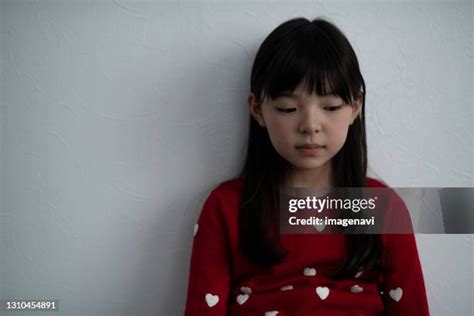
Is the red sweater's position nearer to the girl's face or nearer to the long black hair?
the long black hair

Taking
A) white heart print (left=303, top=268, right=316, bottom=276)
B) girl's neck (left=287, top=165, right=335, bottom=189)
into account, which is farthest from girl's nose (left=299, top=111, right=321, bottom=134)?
white heart print (left=303, top=268, right=316, bottom=276)

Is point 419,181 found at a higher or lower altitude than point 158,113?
lower

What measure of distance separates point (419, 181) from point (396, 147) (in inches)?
2.8

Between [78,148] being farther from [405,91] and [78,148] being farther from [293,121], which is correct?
[405,91]

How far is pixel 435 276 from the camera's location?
0.73 metres

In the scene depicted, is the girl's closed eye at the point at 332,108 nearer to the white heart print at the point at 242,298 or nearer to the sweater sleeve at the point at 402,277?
the sweater sleeve at the point at 402,277

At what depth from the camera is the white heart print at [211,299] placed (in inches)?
24.5

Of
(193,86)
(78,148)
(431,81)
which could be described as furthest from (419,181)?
(78,148)

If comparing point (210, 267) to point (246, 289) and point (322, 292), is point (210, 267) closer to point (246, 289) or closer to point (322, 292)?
point (246, 289)

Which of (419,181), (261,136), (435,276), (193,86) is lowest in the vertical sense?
(435,276)

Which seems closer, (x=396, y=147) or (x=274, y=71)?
(x=274, y=71)

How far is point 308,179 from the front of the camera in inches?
26.5

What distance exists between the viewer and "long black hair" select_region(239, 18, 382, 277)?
1.91 feet

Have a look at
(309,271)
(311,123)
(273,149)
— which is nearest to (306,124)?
(311,123)
